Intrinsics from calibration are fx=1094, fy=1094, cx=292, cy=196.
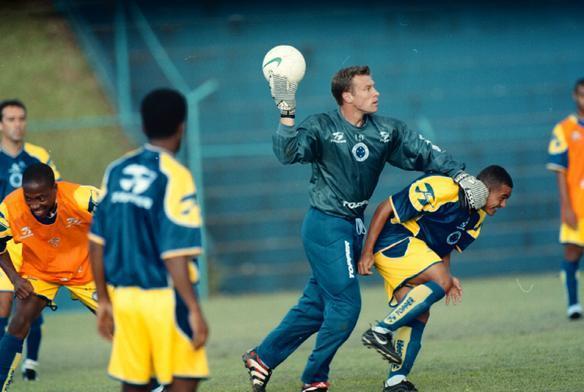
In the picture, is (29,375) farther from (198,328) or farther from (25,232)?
(198,328)

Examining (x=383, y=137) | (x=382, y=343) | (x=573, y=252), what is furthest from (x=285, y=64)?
(x=573, y=252)

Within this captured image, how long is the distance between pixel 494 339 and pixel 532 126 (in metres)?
7.88

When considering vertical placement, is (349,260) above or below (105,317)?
above

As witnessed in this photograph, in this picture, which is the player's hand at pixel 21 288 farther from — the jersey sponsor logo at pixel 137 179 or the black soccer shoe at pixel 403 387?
the jersey sponsor logo at pixel 137 179

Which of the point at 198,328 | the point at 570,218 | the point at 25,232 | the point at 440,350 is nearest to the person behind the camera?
the point at 198,328

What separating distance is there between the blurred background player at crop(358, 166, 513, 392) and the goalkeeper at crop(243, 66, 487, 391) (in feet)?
0.38

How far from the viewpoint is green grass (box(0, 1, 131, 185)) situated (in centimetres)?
1658

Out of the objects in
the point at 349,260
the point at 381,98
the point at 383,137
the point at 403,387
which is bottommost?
the point at 403,387

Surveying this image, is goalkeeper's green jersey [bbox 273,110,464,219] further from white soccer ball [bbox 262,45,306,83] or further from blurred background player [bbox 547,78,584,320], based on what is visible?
blurred background player [bbox 547,78,584,320]

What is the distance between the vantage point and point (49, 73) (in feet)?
56.0

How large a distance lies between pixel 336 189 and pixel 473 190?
87 centimetres

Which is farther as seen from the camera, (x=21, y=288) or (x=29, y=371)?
(x=29, y=371)

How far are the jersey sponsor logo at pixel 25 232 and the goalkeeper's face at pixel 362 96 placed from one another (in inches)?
94.5

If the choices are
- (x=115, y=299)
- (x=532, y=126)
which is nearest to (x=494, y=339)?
(x=115, y=299)
